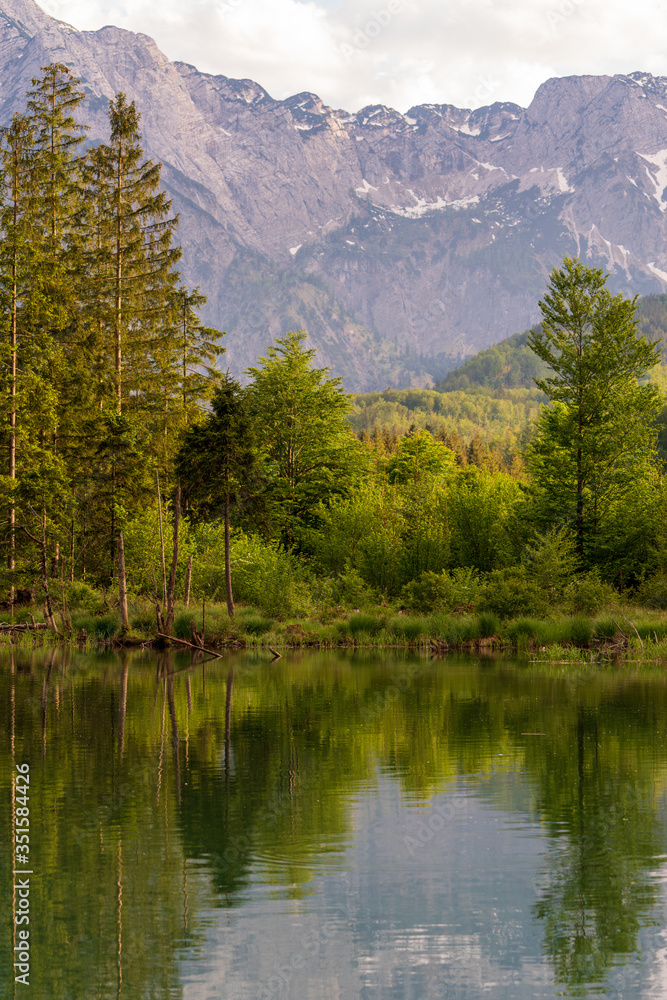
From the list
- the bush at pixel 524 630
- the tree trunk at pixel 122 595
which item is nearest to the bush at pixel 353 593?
the bush at pixel 524 630

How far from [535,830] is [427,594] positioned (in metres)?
34.6

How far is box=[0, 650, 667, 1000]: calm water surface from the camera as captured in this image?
8.46 meters

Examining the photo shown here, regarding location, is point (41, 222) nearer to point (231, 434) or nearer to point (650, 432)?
point (231, 434)

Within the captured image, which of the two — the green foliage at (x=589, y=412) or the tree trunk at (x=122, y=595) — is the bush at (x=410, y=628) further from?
the tree trunk at (x=122, y=595)

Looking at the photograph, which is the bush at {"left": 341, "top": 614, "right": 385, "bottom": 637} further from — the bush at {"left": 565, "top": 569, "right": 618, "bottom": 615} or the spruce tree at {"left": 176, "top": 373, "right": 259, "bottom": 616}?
the bush at {"left": 565, "top": 569, "right": 618, "bottom": 615}

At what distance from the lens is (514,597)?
42250 millimetres

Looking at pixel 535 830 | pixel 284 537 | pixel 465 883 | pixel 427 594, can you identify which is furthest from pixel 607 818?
pixel 284 537

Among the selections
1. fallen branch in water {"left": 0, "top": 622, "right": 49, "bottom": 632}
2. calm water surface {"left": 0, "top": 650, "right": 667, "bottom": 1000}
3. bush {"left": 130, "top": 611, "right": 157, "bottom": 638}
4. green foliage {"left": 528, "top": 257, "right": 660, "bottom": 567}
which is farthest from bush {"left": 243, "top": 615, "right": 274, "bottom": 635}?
calm water surface {"left": 0, "top": 650, "right": 667, "bottom": 1000}

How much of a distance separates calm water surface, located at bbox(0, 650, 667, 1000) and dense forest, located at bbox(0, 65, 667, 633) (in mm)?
23124

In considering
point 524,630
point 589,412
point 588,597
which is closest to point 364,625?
point 524,630

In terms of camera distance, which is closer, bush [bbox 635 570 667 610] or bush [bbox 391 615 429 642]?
bush [bbox 391 615 429 642]

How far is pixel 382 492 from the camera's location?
56.6m

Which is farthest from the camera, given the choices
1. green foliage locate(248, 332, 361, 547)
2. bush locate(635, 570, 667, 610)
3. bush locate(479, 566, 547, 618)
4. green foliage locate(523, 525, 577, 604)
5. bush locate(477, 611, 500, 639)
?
→ green foliage locate(248, 332, 361, 547)

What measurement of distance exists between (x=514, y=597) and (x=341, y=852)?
103 feet
